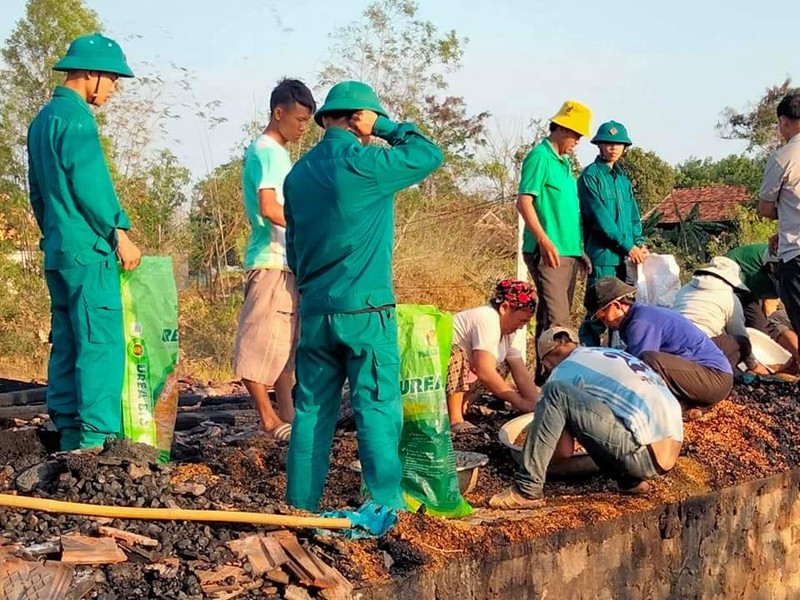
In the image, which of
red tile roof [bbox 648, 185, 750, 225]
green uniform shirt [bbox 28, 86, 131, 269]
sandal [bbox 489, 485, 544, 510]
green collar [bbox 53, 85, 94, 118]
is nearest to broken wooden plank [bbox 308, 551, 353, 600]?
sandal [bbox 489, 485, 544, 510]

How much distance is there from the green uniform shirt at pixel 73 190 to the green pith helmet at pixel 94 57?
0.19 m

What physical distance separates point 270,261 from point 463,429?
174cm

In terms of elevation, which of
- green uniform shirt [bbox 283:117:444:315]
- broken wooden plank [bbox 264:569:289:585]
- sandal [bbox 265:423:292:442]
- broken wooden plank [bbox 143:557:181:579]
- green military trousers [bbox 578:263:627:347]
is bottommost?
sandal [bbox 265:423:292:442]

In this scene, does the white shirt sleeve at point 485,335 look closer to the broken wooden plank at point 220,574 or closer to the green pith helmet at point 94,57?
the green pith helmet at point 94,57

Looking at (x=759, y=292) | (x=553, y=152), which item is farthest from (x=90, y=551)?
(x=759, y=292)

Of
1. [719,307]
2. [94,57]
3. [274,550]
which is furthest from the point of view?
[719,307]

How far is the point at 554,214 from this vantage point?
6977 mm

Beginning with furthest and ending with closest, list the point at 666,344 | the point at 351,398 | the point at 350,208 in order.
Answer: the point at 666,344, the point at 351,398, the point at 350,208

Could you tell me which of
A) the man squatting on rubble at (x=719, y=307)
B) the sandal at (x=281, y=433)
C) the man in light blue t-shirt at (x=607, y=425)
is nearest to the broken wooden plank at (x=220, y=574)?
the man in light blue t-shirt at (x=607, y=425)

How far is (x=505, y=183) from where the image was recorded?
59.4 ft

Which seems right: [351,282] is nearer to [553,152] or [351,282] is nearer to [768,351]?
[553,152]

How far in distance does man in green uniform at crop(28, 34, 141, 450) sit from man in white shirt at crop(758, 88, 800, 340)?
472 cm

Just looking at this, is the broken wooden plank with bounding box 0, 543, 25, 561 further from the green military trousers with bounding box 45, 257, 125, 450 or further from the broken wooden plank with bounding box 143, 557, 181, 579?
the green military trousers with bounding box 45, 257, 125, 450

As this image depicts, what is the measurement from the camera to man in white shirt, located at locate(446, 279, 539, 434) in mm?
6094
